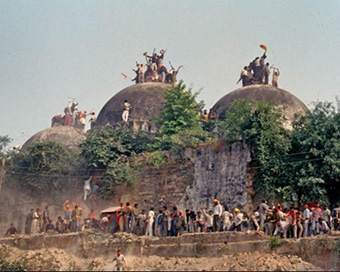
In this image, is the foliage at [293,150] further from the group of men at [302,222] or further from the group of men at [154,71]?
the group of men at [154,71]

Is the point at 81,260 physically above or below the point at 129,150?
below

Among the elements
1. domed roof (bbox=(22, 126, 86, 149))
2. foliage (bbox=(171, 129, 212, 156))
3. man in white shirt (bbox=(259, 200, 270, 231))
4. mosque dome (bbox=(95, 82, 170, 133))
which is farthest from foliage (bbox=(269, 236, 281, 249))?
domed roof (bbox=(22, 126, 86, 149))

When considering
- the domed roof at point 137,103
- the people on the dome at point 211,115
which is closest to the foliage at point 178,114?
the people on the dome at point 211,115

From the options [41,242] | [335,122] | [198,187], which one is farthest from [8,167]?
[335,122]

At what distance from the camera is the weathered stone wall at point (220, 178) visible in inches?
771

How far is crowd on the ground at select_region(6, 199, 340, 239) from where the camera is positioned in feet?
50.9

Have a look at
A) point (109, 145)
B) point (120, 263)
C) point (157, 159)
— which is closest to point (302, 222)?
point (120, 263)

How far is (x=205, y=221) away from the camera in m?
16.9

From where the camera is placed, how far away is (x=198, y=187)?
20.7 m

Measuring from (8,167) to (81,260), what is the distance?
9.38m

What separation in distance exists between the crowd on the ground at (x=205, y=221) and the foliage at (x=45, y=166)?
426 centimetres

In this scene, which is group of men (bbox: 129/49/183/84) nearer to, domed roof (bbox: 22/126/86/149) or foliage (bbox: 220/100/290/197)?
domed roof (bbox: 22/126/86/149)

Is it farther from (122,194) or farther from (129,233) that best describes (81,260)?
(122,194)

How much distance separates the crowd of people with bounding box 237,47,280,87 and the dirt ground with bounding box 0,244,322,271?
1501 centimetres
